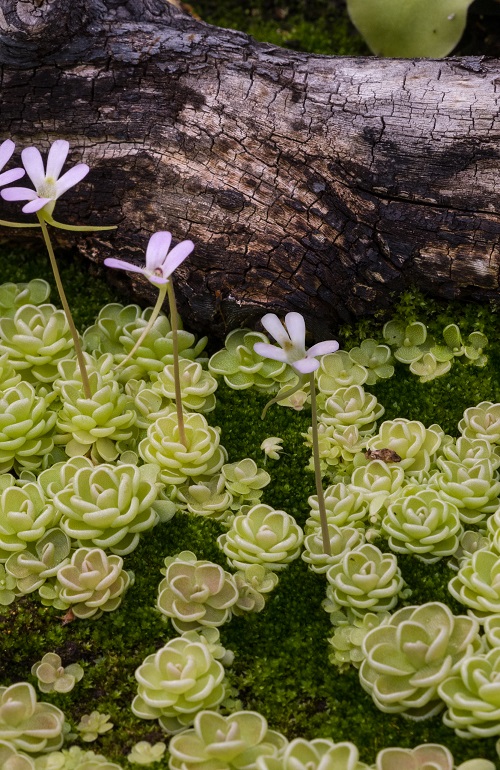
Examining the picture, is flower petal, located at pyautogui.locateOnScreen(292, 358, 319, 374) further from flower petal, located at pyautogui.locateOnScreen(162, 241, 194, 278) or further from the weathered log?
the weathered log

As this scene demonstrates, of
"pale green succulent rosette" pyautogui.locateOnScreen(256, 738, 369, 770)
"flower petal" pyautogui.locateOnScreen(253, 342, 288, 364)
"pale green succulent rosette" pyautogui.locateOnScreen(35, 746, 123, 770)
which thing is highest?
"flower petal" pyautogui.locateOnScreen(253, 342, 288, 364)

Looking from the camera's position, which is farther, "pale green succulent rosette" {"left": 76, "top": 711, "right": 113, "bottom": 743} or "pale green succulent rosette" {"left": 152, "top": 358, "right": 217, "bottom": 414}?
"pale green succulent rosette" {"left": 152, "top": 358, "right": 217, "bottom": 414}

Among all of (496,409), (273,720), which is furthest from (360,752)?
(496,409)

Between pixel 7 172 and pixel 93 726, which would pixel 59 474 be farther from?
pixel 7 172

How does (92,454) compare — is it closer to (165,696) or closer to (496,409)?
(165,696)

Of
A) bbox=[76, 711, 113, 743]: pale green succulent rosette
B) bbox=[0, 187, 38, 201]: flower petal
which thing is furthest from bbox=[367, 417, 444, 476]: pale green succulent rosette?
bbox=[0, 187, 38, 201]: flower petal

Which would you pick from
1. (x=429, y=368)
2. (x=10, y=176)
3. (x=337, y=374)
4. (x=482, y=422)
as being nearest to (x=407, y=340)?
(x=429, y=368)
